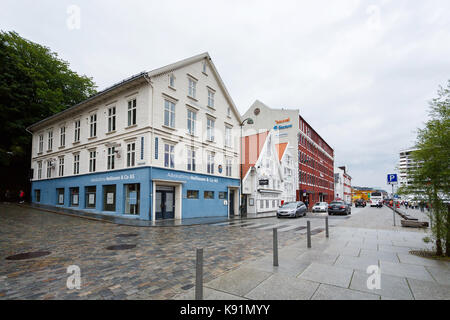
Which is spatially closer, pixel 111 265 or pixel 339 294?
pixel 339 294

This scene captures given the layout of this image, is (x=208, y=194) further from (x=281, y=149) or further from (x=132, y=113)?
(x=281, y=149)

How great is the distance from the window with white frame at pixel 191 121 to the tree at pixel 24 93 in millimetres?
20821

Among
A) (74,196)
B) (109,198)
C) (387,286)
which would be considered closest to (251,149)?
(109,198)

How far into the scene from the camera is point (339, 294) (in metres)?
4.28

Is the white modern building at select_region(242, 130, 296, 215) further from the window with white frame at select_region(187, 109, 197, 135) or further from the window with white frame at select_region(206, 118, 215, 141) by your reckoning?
the window with white frame at select_region(187, 109, 197, 135)

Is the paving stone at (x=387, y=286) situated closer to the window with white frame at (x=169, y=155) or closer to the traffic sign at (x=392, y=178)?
the traffic sign at (x=392, y=178)

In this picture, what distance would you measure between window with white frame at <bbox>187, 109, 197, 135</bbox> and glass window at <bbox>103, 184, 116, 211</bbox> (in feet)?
27.0

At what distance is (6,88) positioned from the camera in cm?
2759

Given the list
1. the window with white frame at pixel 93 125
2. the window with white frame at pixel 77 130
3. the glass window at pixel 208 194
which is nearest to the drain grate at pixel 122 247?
the glass window at pixel 208 194

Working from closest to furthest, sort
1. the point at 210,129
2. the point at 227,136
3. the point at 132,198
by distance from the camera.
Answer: the point at 132,198
the point at 210,129
the point at 227,136

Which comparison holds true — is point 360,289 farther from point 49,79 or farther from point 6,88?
point 49,79

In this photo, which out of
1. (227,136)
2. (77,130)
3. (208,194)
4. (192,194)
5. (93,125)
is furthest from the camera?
(227,136)

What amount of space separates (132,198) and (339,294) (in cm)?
1744
